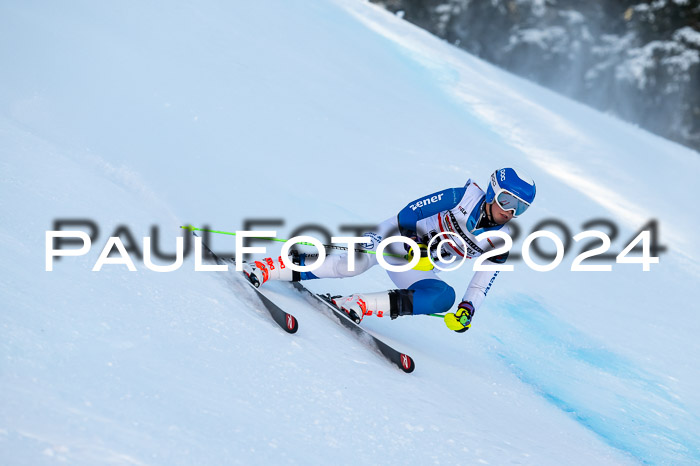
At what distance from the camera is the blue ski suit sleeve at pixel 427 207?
15.0 ft

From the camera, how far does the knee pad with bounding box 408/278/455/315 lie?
4328mm

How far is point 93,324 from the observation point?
2.78 meters

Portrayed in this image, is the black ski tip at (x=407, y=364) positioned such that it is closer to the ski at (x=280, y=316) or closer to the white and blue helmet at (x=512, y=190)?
the ski at (x=280, y=316)

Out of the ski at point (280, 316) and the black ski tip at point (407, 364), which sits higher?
the ski at point (280, 316)

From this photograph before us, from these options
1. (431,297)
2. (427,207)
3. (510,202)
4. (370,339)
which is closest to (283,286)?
(370,339)

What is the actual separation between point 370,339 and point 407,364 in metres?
0.26

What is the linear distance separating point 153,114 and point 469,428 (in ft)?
14.5

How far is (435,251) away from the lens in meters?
4.62

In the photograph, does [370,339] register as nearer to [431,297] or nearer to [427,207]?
[431,297]

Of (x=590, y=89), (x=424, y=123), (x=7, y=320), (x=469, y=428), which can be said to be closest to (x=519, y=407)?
(x=469, y=428)

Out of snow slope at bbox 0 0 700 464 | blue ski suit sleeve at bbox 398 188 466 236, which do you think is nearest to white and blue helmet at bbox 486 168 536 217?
blue ski suit sleeve at bbox 398 188 466 236

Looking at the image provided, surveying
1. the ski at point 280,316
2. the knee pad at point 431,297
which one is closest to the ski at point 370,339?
the knee pad at point 431,297

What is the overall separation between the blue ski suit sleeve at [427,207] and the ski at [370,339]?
2.28 ft

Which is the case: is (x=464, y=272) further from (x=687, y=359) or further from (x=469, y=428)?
(x=469, y=428)
